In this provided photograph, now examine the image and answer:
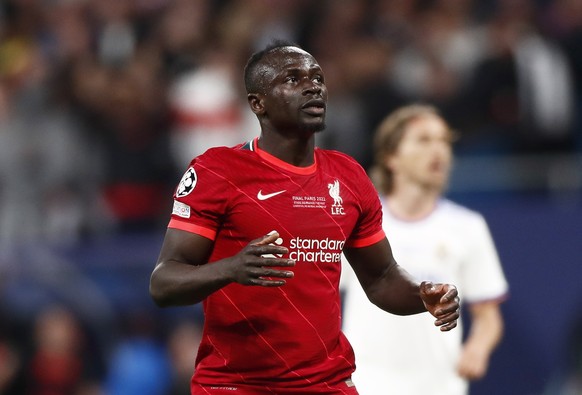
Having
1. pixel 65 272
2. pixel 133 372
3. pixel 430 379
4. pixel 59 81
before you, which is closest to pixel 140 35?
pixel 59 81

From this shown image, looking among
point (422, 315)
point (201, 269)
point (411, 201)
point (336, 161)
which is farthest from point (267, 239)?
point (411, 201)

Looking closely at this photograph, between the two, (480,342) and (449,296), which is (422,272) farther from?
(449,296)

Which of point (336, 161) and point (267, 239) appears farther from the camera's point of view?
point (336, 161)

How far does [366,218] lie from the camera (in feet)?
15.1

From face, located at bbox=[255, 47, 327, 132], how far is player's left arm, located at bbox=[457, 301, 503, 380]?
224cm

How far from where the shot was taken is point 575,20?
34.0 ft

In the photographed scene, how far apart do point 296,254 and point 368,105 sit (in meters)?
5.54

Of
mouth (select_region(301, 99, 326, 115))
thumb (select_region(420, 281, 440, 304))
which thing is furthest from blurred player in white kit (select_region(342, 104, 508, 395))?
mouth (select_region(301, 99, 326, 115))

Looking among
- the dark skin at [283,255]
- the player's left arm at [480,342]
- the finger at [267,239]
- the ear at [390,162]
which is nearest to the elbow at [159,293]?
the dark skin at [283,255]

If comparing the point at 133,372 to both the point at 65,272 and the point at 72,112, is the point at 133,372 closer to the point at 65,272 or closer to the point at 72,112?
the point at 65,272

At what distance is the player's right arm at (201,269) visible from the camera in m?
3.77

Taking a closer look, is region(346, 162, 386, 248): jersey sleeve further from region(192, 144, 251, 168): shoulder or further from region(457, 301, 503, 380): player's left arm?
region(457, 301, 503, 380): player's left arm

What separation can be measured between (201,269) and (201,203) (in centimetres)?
28

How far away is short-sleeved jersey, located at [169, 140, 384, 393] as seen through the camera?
4203 mm
